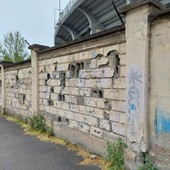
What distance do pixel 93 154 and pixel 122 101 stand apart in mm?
1428

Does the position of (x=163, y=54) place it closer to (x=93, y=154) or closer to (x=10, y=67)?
(x=93, y=154)

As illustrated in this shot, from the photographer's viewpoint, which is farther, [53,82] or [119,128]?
[53,82]

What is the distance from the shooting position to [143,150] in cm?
317

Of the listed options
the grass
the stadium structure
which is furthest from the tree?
the grass

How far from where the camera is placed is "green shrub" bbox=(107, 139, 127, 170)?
11.8ft

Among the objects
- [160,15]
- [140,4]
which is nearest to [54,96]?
[140,4]

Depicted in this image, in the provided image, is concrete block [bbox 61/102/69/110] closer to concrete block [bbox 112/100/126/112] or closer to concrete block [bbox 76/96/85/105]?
concrete block [bbox 76/96/85/105]

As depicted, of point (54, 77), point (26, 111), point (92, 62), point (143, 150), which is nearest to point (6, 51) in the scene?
point (26, 111)

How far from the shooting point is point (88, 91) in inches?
181

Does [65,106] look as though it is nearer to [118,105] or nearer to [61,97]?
[61,97]

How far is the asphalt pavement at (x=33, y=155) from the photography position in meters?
3.94

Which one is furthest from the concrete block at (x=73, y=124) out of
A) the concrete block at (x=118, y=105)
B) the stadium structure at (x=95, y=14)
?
the stadium structure at (x=95, y=14)

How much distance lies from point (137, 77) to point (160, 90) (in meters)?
0.41

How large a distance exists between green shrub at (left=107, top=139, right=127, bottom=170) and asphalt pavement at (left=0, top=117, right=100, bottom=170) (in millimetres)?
313
